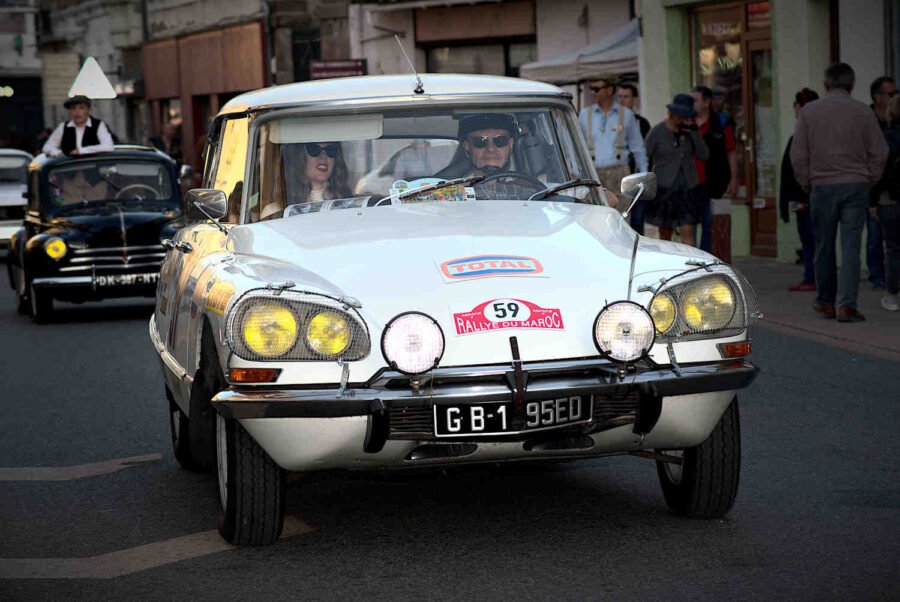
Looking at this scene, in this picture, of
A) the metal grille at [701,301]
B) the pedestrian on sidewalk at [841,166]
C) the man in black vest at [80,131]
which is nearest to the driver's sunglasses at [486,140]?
the metal grille at [701,301]

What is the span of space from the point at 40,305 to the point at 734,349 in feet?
38.8

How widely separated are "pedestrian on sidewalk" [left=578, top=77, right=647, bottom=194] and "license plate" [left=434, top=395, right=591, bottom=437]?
1081 centimetres

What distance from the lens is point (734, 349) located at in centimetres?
575

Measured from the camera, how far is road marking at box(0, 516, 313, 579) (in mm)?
5672

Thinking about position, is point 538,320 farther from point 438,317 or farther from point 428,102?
point 428,102

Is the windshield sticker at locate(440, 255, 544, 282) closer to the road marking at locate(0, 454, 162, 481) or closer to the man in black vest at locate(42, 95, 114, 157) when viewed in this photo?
the road marking at locate(0, 454, 162, 481)

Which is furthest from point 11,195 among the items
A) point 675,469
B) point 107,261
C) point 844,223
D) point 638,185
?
point 675,469

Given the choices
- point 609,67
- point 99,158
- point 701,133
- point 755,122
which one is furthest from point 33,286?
point 609,67

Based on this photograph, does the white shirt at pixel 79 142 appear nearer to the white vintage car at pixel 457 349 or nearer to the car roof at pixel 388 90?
the car roof at pixel 388 90

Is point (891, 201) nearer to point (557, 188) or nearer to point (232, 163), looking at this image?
point (557, 188)

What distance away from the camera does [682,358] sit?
18.5 feet

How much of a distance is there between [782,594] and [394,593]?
3.75 feet

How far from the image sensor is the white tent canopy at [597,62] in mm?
25031

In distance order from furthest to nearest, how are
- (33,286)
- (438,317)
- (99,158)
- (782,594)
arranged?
(99,158)
(33,286)
(438,317)
(782,594)
